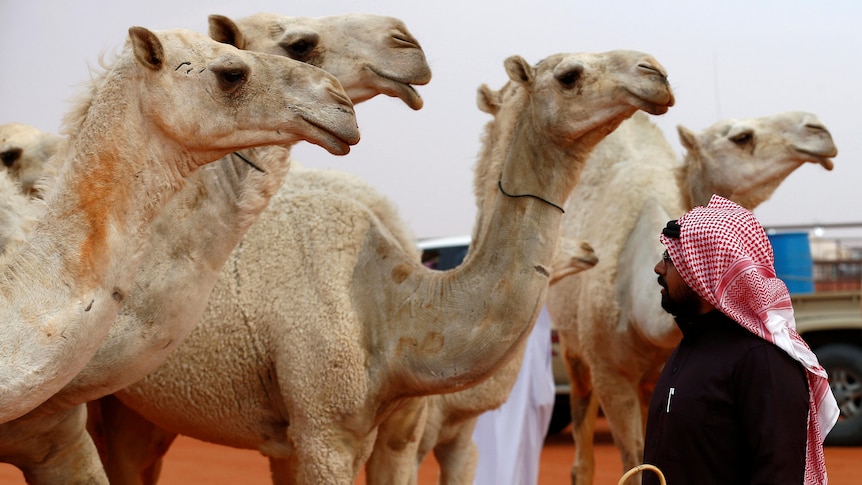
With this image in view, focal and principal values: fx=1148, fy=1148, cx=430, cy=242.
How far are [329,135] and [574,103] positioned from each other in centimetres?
169

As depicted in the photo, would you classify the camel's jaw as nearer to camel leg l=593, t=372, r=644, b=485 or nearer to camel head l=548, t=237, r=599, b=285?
camel head l=548, t=237, r=599, b=285

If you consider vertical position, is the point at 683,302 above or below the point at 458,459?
above

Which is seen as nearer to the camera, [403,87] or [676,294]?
[676,294]

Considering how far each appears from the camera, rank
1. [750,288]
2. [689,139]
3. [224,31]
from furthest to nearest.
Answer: [689,139] → [224,31] → [750,288]

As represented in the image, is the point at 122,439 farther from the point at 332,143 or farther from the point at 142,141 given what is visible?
the point at 332,143

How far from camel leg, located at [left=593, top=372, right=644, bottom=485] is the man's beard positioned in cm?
333

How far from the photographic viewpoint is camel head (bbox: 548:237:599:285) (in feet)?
18.3

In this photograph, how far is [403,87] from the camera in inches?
163

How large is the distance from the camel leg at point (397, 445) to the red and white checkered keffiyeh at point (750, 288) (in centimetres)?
210

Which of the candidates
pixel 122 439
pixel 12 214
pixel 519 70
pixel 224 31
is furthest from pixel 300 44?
pixel 122 439

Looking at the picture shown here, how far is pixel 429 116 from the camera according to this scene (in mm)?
10781

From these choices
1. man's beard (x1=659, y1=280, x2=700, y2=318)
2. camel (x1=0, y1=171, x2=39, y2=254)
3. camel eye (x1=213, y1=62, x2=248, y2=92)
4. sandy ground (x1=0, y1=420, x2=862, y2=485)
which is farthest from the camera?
sandy ground (x1=0, y1=420, x2=862, y2=485)

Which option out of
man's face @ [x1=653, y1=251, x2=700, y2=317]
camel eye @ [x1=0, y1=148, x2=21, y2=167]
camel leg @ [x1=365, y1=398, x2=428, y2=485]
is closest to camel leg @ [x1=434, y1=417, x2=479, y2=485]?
camel leg @ [x1=365, y1=398, x2=428, y2=485]

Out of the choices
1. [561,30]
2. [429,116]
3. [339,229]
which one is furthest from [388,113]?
[339,229]
